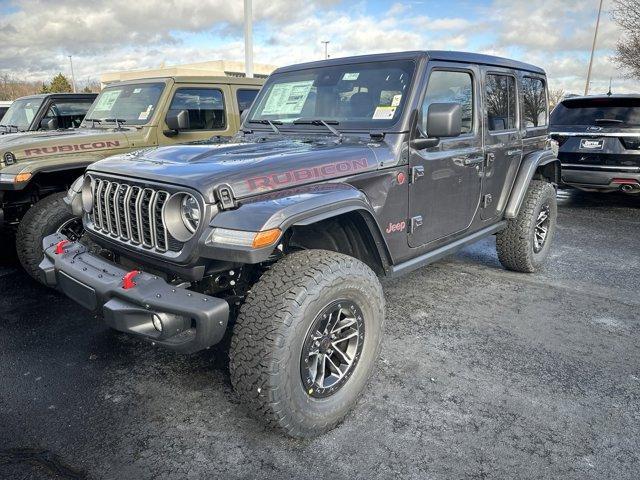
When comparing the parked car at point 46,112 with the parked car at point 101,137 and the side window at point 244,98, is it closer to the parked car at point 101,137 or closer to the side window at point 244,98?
the parked car at point 101,137

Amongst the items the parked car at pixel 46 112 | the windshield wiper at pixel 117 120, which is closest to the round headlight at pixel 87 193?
the windshield wiper at pixel 117 120

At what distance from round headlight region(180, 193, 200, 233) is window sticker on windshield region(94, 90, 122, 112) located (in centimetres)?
428

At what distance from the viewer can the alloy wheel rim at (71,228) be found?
4.38m

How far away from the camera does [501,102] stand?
4180mm

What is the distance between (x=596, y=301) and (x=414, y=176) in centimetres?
226

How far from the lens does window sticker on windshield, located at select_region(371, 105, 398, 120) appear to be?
3.18 metres

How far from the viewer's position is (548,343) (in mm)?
3438

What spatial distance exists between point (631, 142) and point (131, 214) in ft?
23.1

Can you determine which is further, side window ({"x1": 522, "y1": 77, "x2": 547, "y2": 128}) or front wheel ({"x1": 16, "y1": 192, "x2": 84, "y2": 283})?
side window ({"x1": 522, "y1": 77, "x2": 547, "y2": 128})

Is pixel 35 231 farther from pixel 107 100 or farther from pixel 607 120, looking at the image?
pixel 607 120

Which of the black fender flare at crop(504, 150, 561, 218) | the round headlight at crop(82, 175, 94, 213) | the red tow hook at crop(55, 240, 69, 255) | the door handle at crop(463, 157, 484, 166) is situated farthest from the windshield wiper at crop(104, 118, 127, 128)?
the black fender flare at crop(504, 150, 561, 218)

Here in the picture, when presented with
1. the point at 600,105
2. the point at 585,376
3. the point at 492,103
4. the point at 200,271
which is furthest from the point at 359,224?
the point at 600,105

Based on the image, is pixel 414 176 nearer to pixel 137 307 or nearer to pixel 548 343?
pixel 548 343

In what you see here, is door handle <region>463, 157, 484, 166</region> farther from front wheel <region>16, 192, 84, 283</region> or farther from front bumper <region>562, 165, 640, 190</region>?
front bumper <region>562, 165, 640, 190</region>
